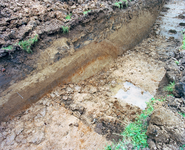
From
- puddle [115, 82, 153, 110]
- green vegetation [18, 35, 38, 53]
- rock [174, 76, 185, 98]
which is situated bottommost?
puddle [115, 82, 153, 110]

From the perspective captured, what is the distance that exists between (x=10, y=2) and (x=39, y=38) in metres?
1.08

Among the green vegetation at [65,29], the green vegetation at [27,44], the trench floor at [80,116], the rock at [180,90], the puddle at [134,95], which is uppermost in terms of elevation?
the green vegetation at [65,29]

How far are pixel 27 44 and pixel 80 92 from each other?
1.65m

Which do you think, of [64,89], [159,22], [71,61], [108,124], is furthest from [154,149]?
[159,22]

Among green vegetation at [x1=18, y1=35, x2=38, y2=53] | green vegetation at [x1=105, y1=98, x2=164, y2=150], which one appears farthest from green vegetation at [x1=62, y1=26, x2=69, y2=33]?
green vegetation at [x1=105, y1=98, x2=164, y2=150]

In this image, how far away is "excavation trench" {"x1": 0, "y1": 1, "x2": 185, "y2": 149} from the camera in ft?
7.95

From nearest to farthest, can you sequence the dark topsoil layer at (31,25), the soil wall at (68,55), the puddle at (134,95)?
1. the dark topsoil layer at (31,25)
2. the soil wall at (68,55)
3. the puddle at (134,95)

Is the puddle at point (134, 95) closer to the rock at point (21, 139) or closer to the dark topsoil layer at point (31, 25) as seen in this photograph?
the dark topsoil layer at point (31, 25)

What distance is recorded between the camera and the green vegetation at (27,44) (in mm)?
2475

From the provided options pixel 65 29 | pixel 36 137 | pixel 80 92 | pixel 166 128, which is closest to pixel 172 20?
pixel 65 29

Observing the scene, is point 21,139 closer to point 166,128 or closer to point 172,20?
point 166,128

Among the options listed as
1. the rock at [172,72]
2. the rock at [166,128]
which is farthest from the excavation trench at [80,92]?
the rock at [166,128]

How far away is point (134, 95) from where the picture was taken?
3.51m

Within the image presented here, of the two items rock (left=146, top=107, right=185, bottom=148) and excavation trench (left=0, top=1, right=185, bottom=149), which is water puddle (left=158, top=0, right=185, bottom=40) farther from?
rock (left=146, top=107, right=185, bottom=148)
